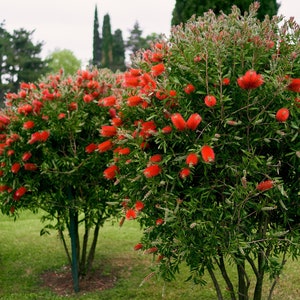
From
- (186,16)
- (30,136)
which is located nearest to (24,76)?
(186,16)

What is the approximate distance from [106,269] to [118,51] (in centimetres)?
4505

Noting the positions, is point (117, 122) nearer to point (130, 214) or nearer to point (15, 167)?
point (130, 214)

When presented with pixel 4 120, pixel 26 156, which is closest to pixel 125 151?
pixel 26 156

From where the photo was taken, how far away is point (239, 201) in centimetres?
343

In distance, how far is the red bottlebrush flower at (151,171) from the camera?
3379 mm

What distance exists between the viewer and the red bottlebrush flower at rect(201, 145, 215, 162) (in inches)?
123

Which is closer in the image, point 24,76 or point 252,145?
point 252,145

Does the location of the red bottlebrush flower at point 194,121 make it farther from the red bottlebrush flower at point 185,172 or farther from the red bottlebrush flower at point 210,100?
the red bottlebrush flower at point 185,172

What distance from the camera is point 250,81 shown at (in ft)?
10.4

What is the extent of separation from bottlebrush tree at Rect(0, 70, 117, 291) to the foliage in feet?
101

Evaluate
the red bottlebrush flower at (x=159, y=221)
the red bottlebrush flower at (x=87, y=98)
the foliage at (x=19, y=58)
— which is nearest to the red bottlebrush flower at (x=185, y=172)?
the red bottlebrush flower at (x=159, y=221)

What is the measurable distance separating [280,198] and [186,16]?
6.35m

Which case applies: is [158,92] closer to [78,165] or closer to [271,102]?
[271,102]

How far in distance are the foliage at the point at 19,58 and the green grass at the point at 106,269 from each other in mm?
27434
